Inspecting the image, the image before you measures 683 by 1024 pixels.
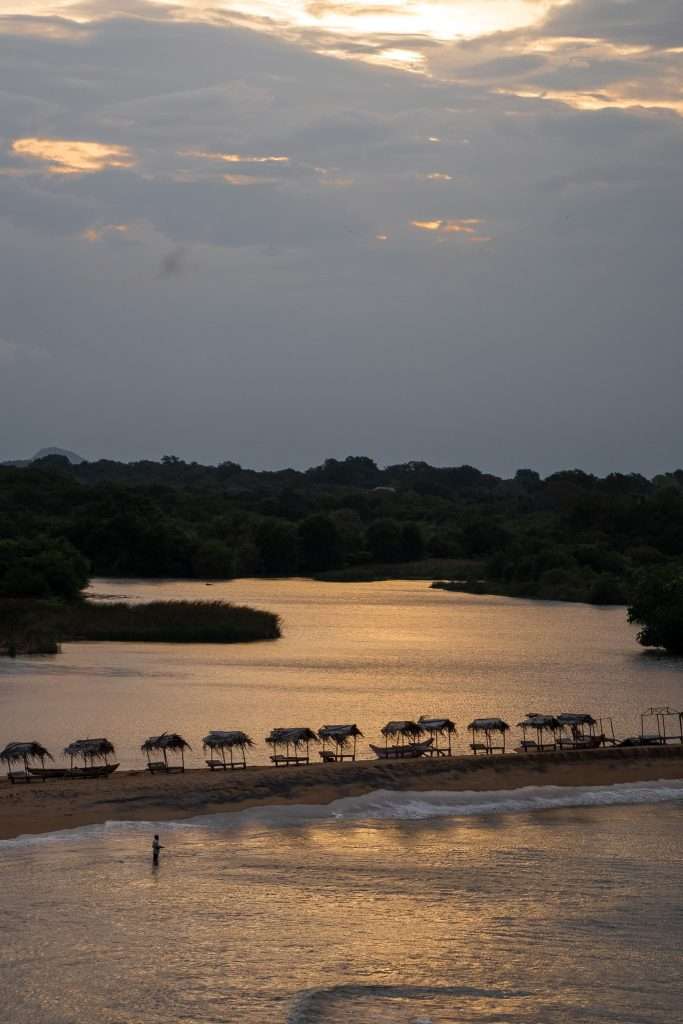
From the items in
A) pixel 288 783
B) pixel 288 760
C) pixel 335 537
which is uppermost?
pixel 335 537

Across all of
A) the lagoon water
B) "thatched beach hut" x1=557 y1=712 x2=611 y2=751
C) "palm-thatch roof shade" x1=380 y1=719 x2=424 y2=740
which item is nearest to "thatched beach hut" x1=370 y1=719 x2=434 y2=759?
"palm-thatch roof shade" x1=380 y1=719 x2=424 y2=740

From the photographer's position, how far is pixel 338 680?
183 ft

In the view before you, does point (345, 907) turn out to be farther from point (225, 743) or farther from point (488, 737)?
point (488, 737)

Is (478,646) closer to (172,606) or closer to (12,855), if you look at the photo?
(172,606)

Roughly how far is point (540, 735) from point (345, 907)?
1625 cm

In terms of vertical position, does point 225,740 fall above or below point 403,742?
above

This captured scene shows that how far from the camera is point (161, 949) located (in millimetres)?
23375

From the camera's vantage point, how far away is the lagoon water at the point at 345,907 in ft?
69.5

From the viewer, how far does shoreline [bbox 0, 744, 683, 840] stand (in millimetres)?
31438

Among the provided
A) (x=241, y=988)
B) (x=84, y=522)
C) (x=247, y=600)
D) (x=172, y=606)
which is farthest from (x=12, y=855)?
(x=84, y=522)

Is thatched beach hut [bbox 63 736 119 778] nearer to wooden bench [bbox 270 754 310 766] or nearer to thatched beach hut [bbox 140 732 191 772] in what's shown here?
thatched beach hut [bbox 140 732 191 772]

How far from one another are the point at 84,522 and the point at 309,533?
27756mm

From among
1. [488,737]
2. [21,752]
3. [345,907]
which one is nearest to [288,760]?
[488,737]

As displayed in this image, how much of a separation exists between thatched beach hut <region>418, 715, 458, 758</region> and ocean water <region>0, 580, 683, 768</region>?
583mm
